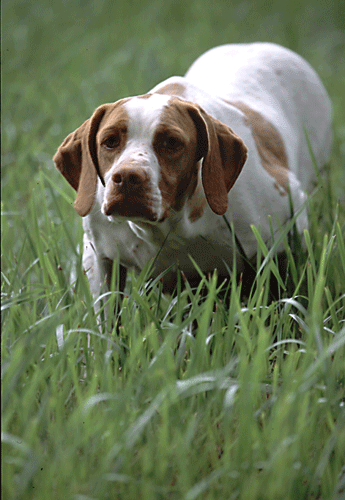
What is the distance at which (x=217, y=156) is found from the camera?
68.6 inches

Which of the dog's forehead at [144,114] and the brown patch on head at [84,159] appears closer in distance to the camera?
the dog's forehead at [144,114]

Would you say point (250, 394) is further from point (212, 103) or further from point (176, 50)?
point (176, 50)

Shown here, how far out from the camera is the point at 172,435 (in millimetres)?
1167

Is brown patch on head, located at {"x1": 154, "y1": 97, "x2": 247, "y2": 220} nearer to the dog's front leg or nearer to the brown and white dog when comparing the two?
the brown and white dog

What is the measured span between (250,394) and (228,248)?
87cm

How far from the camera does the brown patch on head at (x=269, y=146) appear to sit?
204 centimetres

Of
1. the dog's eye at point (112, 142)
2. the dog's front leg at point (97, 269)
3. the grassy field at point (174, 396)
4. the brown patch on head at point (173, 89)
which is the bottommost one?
the dog's front leg at point (97, 269)

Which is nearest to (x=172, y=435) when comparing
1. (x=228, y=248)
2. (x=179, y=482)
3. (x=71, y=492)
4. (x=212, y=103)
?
(x=179, y=482)

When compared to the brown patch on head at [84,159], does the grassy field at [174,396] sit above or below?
below

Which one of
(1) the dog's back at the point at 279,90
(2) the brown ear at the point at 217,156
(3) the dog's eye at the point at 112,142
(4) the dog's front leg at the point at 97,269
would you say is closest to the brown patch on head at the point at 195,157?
(2) the brown ear at the point at 217,156

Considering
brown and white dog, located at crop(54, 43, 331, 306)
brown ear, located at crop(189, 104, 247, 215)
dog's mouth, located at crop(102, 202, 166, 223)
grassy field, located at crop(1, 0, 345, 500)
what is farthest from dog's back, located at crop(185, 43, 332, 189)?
dog's mouth, located at crop(102, 202, 166, 223)

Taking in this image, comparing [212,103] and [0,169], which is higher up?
[212,103]

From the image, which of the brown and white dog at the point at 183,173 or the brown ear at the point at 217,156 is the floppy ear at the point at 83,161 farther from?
the brown ear at the point at 217,156

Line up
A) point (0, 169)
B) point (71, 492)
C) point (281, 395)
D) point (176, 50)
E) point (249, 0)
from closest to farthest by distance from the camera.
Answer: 1. point (71, 492)
2. point (281, 395)
3. point (0, 169)
4. point (176, 50)
5. point (249, 0)
